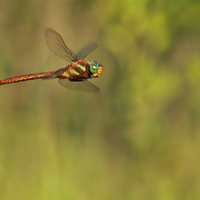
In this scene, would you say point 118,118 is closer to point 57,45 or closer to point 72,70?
point 72,70

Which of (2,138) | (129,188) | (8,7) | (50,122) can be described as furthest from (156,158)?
(8,7)

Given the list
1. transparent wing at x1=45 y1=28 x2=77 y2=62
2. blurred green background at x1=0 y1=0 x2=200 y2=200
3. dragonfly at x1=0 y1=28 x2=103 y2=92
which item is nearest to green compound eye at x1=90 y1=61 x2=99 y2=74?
dragonfly at x1=0 y1=28 x2=103 y2=92

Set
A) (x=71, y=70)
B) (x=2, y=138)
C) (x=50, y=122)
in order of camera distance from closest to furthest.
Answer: (x=71, y=70)
(x=2, y=138)
(x=50, y=122)

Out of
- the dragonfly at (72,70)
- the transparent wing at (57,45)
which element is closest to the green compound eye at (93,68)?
the dragonfly at (72,70)

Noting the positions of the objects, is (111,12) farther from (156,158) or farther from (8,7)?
(156,158)

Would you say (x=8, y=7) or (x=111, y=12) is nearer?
(x=111, y=12)

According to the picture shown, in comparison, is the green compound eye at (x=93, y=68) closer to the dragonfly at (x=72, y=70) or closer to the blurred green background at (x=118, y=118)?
the dragonfly at (x=72, y=70)

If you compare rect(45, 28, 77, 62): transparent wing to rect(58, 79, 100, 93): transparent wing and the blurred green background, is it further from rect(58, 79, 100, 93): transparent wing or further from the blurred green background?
the blurred green background
